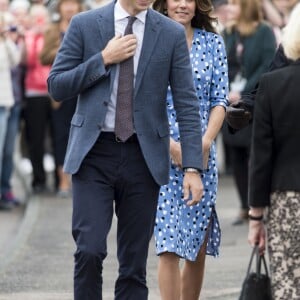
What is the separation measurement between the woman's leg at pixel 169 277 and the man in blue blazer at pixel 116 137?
2.24 ft

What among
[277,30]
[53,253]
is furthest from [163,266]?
[277,30]

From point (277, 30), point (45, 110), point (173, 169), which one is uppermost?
point (173, 169)

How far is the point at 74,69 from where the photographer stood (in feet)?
21.1

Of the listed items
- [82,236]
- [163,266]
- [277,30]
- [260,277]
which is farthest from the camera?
[277,30]

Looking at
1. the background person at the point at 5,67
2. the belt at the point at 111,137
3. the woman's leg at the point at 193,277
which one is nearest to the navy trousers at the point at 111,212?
the belt at the point at 111,137

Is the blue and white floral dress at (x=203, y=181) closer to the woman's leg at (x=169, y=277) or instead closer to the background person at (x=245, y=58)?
the woman's leg at (x=169, y=277)

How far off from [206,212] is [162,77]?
4.13 feet

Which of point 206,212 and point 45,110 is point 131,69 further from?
point 45,110

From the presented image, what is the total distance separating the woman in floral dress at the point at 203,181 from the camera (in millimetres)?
7363

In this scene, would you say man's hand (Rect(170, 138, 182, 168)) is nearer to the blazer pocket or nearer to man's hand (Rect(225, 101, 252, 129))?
man's hand (Rect(225, 101, 252, 129))

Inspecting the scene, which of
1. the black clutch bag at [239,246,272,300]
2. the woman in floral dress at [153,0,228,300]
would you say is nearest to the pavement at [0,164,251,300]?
the woman in floral dress at [153,0,228,300]

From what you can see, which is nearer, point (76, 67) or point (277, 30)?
point (76, 67)

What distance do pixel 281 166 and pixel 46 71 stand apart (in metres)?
8.98

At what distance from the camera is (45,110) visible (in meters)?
14.9
